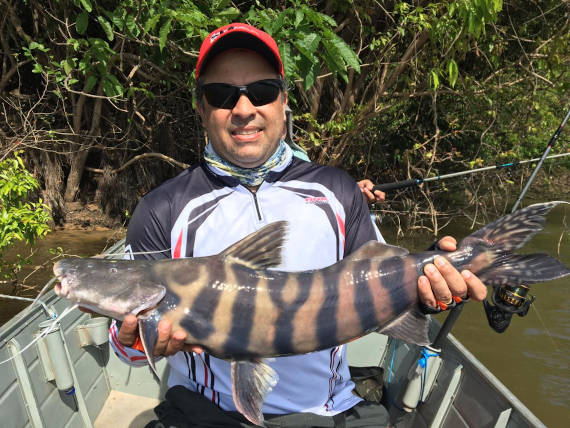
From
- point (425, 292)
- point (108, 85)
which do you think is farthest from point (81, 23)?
point (425, 292)

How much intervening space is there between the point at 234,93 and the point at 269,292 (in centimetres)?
120

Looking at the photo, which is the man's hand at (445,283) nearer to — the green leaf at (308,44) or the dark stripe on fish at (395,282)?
the dark stripe on fish at (395,282)

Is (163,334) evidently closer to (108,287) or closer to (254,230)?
(108,287)

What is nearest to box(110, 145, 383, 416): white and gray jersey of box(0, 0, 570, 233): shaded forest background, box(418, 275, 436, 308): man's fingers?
box(418, 275, 436, 308): man's fingers

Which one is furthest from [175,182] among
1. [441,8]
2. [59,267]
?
[441,8]

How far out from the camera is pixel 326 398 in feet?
8.14

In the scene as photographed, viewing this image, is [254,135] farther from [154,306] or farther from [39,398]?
[39,398]

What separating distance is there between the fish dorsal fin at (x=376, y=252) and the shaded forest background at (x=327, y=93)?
4.60 metres

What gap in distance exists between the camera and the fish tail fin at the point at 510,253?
6.68 ft

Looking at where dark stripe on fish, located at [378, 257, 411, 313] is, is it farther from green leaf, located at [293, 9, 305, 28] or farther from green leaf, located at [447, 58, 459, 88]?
green leaf, located at [447, 58, 459, 88]

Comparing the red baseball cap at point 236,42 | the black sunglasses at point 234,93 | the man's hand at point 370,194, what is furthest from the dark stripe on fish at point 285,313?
the man's hand at point 370,194

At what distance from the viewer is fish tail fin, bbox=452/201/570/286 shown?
2037mm

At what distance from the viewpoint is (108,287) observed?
6.35ft

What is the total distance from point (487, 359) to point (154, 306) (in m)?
7.00
